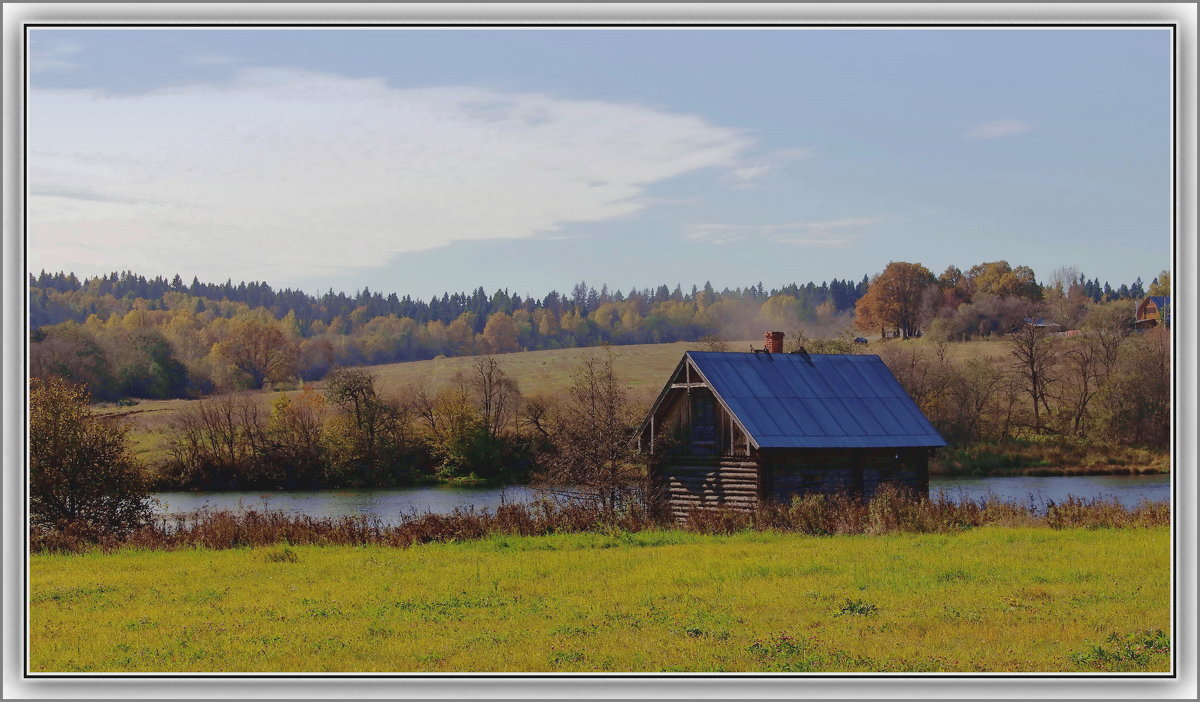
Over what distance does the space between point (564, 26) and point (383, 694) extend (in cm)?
683

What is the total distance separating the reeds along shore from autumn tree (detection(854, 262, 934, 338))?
74166 millimetres

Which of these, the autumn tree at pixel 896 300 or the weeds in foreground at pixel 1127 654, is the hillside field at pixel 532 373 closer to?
the autumn tree at pixel 896 300

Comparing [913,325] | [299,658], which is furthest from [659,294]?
[299,658]

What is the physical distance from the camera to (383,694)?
11.0 meters

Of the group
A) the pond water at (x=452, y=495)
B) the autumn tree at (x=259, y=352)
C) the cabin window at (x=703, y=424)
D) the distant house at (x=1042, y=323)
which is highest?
the distant house at (x=1042, y=323)

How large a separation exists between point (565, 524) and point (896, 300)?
79.7 meters

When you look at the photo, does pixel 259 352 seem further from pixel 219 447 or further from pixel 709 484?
pixel 709 484

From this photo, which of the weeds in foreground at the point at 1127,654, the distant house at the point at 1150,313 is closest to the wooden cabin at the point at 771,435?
the weeds in foreground at the point at 1127,654

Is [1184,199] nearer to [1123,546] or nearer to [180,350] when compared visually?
[1123,546]

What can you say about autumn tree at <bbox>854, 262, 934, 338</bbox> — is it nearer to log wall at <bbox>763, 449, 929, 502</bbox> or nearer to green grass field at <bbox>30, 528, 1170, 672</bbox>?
log wall at <bbox>763, 449, 929, 502</bbox>

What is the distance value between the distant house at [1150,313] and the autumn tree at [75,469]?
6028cm

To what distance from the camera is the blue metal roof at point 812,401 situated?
31.4 metres

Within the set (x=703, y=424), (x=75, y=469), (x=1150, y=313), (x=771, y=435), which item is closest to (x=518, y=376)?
(x=1150, y=313)

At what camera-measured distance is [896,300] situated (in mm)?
101250
